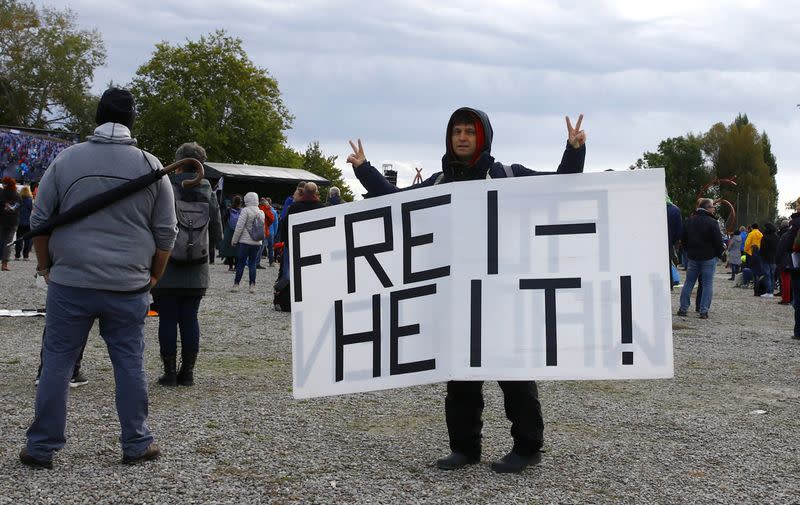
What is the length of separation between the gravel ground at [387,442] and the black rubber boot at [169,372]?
158 mm

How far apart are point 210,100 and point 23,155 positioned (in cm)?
2559

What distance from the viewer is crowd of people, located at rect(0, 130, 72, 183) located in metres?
36.4

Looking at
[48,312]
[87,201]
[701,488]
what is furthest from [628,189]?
[48,312]

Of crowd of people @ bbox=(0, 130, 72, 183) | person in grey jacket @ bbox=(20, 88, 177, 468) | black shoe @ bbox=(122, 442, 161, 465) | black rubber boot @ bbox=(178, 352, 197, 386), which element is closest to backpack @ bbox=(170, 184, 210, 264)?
black rubber boot @ bbox=(178, 352, 197, 386)

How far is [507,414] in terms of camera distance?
5.06m

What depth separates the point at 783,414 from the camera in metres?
7.22

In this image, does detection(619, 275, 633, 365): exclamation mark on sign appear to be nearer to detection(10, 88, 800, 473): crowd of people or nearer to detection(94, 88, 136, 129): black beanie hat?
detection(10, 88, 800, 473): crowd of people

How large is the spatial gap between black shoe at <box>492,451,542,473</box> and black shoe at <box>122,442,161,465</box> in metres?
1.84

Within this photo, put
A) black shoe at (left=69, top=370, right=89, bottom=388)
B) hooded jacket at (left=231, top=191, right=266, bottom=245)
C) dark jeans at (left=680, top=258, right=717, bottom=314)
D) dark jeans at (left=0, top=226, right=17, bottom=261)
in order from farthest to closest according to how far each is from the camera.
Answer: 1. dark jeans at (left=0, top=226, right=17, bottom=261)
2. hooded jacket at (left=231, top=191, right=266, bottom=245)
3. dark jeans at (left=680, top=258, right=717, bottom=314)
4. black shoe at (left=69, top=370, right=89, bottom=388)

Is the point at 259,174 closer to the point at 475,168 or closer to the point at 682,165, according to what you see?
the point at 475,168

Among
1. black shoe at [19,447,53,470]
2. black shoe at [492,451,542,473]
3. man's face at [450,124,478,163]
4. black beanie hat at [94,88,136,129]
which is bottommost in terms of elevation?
black shoe at [492,451,542,473]

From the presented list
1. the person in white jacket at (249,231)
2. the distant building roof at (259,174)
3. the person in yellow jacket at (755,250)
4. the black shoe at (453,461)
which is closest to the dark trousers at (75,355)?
the black shoe at (453,461)

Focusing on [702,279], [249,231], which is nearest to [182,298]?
[249,231]

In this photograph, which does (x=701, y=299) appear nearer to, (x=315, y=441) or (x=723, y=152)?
(x=315, y=441)
